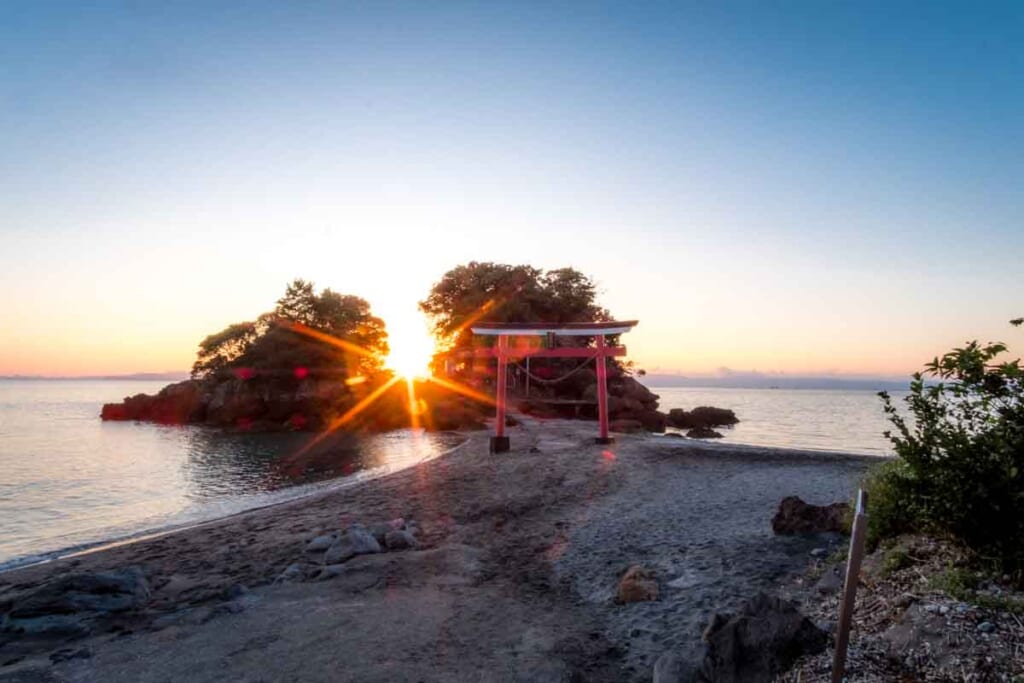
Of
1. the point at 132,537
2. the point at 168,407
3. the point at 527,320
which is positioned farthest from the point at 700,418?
the point at 168,407

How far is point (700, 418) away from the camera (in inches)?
1651

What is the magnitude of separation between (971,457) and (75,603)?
32.9 ft

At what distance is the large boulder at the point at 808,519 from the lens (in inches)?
314

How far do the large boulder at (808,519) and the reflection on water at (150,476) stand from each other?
12758mm

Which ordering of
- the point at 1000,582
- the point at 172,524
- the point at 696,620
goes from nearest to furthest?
1. the point at 1000,582
2. the point at 696,620
3. the point at 172,524

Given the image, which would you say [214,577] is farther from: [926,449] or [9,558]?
[926,449]

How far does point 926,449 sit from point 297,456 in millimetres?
25175

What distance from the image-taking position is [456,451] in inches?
874

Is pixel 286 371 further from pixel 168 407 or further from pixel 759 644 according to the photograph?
pixel 759 644

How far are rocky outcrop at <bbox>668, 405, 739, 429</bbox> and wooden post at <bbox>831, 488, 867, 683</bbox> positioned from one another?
36878mm

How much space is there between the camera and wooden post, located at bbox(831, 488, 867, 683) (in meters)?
3.65

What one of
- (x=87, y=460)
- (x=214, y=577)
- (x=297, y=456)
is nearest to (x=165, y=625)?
(x=214, y=577)

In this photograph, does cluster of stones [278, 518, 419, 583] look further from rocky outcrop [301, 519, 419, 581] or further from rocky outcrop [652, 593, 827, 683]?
rocky outcrop [652, 593, 827, 683]

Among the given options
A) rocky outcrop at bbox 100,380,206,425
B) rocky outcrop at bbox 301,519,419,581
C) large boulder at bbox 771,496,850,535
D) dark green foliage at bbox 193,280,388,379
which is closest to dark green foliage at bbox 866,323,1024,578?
large boulder at bbox 771,496,850,535
